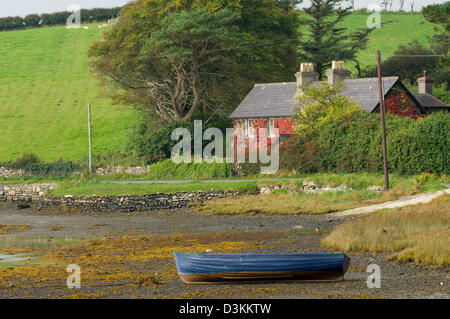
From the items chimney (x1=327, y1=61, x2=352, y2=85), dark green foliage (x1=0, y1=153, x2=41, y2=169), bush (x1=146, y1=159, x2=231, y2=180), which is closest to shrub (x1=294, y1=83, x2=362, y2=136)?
chimney (x1=327, y1=61, x2=352, y2=85)

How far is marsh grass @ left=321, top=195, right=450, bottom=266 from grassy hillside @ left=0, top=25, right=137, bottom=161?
44.4 metres

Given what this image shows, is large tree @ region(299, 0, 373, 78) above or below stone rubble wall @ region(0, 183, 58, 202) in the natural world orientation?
above

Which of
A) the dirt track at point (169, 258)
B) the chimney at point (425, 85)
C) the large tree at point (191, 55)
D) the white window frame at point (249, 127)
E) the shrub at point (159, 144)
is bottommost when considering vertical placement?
the dirt track at point (169, 258)

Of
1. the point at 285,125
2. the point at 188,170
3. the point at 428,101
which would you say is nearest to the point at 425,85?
the point at 428,101

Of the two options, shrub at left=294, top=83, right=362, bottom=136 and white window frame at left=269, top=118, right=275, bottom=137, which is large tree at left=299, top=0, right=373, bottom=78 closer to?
white window frame at left=269, top=118, right=275, bottom=137

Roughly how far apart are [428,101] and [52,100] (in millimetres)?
47300

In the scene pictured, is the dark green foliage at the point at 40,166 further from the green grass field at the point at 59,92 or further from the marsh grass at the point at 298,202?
the marsh grass at the point at 298,202

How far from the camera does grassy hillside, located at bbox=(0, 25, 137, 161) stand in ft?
245

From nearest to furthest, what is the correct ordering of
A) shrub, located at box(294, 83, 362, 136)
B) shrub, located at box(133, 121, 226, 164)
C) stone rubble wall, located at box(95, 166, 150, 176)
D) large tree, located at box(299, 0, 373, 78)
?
shrub, located at box(294, 83, 362, 136), stone rubble wall, located at box(95, 166, 150, 176), shrub, located at box(133, 121, 226, 164), large tree, located at box(299, 0, 373, 78)

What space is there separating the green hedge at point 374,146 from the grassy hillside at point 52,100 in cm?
2624

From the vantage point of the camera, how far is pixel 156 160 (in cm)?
6078

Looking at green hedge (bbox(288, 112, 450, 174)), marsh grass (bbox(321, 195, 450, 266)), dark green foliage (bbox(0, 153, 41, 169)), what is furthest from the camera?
dark green foliage (bbox(0, 153, 41, 169))

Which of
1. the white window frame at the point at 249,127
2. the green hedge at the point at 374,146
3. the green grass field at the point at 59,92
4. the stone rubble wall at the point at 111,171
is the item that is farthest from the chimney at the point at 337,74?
the green grass field at the point at 59,92

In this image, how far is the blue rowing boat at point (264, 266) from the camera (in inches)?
737
